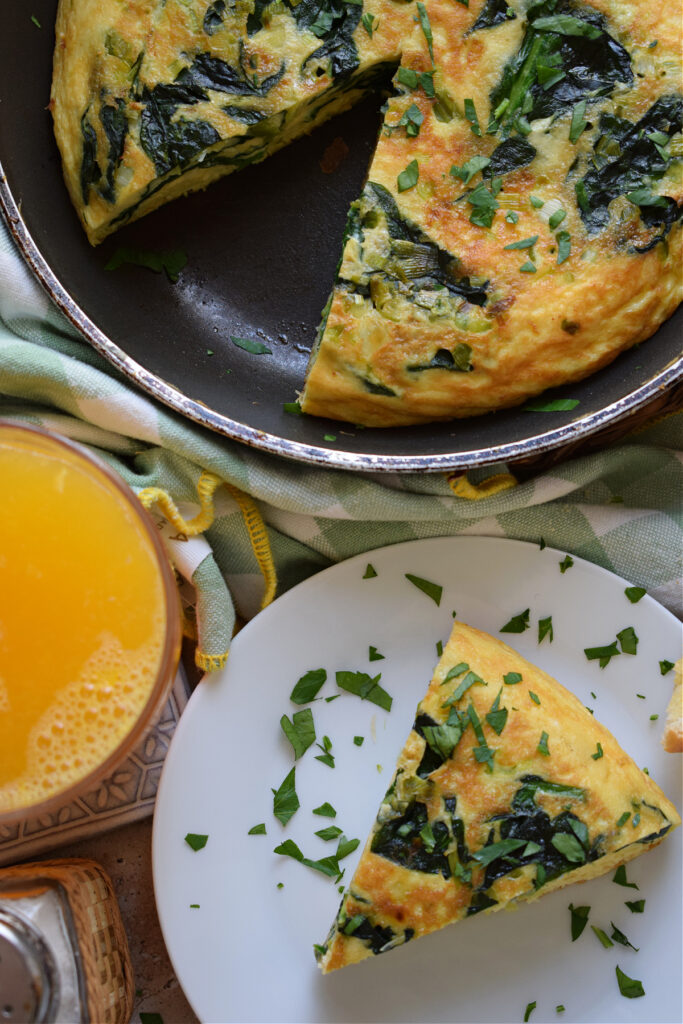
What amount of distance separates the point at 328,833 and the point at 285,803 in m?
0.18

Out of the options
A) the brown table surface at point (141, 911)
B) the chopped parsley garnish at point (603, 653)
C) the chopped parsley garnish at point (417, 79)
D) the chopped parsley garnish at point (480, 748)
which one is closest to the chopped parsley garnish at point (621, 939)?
the chopped parsley garnish at point (480, 748)

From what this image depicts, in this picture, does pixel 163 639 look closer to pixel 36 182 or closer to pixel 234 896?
pixel 234 896

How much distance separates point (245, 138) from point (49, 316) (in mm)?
932

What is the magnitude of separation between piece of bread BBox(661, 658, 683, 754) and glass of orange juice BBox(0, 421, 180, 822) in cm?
162

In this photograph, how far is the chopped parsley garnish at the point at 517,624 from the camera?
3537mm

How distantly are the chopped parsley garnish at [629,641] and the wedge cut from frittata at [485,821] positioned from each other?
386 millimetres

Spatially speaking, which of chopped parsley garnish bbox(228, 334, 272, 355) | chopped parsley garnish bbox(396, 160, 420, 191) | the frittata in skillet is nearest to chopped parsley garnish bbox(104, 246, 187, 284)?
the frittata in skillet

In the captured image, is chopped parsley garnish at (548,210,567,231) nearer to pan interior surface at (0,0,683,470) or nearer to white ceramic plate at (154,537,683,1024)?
pan interior surface at (0,0,683,470)

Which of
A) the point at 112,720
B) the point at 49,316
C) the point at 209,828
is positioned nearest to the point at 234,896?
the point at 209,828

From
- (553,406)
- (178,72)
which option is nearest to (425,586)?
(553,406)

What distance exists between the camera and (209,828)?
134 inches

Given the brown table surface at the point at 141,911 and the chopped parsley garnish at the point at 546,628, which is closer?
the chopped parsley garnish at the point at 546,628

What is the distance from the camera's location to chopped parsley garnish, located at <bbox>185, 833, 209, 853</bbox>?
338cm

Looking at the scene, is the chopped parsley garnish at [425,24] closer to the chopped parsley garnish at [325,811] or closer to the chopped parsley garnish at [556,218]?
the chopped parsley garnish at [556,218]
